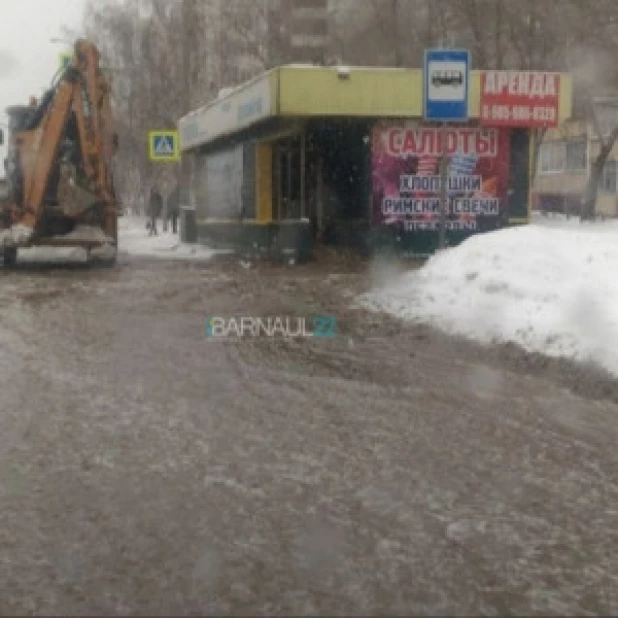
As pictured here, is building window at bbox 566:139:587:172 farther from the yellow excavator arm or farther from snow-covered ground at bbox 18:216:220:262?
the yellow excavator arm

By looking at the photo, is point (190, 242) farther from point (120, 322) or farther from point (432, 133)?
point (120, 322)

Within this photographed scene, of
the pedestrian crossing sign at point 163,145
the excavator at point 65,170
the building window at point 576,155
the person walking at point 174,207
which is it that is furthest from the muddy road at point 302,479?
the building window at point 576,155

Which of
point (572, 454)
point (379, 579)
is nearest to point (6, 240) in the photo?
point (572, 454)

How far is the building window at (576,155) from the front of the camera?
5691 centimetres

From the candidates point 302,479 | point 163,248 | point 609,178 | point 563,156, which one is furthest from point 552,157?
point 302,479

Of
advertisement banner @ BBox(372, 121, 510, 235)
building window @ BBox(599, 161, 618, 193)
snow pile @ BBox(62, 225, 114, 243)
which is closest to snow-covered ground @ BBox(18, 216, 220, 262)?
snow pile @ BBox(62, 225, 114, 243)

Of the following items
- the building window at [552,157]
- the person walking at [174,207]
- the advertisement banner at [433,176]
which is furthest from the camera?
the building window at [552,157]

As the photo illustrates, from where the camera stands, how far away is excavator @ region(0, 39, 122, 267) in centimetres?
1981

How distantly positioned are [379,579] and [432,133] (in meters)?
16.6

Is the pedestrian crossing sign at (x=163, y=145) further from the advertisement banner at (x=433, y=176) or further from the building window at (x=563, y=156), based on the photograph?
the building window at (x=563, y=156)

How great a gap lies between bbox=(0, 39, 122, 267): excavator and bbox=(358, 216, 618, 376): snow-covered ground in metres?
7.97

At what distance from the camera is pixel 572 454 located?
239 inches

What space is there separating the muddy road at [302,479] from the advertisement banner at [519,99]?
34.1 ft

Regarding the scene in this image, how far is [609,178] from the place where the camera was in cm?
5406
